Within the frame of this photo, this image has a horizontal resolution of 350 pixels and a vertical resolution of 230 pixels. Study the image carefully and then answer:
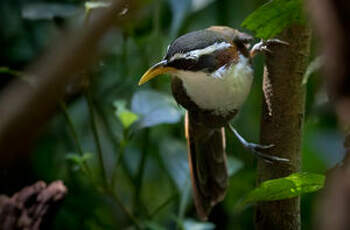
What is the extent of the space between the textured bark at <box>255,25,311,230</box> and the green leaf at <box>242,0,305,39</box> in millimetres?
194

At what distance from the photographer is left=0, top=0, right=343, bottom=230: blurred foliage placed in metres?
2.10

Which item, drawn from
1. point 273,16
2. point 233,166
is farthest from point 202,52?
point 233,166

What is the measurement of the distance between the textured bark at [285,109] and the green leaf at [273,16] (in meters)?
0.19

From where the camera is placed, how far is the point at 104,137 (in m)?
2.25

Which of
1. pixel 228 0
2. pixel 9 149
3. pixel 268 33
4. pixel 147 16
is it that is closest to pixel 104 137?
pixel 147 16

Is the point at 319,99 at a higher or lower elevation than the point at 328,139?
higher

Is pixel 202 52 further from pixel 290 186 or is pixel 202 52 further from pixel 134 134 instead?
pixel 134 134

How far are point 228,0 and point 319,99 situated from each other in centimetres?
70

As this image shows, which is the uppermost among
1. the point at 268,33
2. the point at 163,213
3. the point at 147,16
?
the point at 268,33

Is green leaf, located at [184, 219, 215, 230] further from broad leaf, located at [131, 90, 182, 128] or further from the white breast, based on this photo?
the white breast

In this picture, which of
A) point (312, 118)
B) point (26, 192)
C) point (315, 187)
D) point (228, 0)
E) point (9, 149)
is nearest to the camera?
point (9, 149)

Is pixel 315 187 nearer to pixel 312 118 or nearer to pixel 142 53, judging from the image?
pixel 312 118

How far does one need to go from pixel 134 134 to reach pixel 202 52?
0.68 metres

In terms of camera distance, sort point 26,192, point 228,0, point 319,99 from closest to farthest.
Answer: point 26,192
point 319,99
point 228,0
